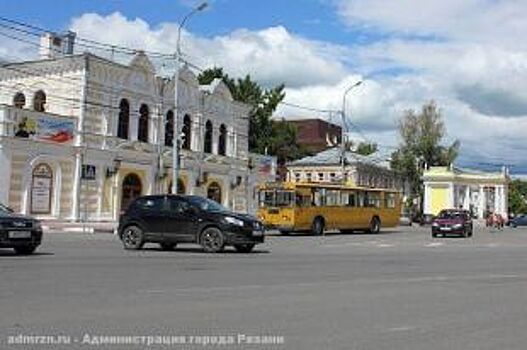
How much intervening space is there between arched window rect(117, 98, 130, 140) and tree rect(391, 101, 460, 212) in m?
49.5

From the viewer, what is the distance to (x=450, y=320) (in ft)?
36.4

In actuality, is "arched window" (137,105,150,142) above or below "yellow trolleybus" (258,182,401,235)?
above

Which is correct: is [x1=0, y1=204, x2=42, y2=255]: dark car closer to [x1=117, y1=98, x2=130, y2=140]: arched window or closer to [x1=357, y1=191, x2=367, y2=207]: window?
[x1=117, y1=98, x2=130, y2=140]: arched window

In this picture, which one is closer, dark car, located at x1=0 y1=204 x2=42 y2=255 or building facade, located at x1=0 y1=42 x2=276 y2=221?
dark car, located at x1=0 y1=204 x2=42 y2=255

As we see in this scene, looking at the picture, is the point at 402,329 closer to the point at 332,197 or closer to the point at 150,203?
the point at 150,203

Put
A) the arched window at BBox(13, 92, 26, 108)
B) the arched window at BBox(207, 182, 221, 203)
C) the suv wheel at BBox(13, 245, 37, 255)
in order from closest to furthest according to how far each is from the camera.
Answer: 1. the suv wheel at BBox(13, 245, 37, 255)
2. the arched window at BBox(13, 92, 26, 108)
3. the arched window at BBox(207, 182, 221, 203)

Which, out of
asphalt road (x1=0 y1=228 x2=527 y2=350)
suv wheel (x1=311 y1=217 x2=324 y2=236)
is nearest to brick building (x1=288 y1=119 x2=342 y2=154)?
suv wheel (x1=311 y1=217 x2=324 y2=236)

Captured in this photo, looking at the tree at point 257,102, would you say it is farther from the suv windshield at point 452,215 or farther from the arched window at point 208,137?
the suv windshield at point 452,215

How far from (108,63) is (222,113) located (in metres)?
12.9

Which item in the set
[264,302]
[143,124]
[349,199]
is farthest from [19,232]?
[143,124]

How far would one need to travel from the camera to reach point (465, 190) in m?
107

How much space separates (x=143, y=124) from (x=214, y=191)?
29.2ft

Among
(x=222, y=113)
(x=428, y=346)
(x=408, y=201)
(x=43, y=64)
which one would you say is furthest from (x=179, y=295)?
(x=408, y=201)

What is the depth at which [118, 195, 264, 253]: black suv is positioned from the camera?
2452cm
